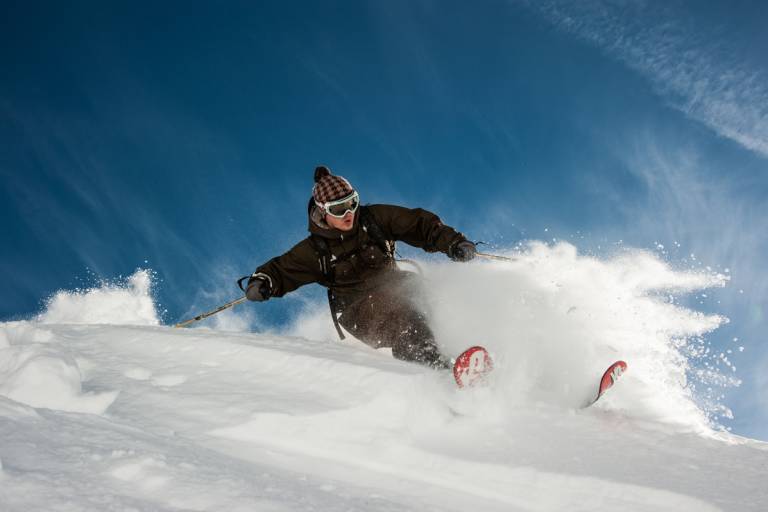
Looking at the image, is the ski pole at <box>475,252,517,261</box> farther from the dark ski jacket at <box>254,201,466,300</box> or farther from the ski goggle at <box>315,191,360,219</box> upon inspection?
the ski goggle at <box>315,191,360,219</box>

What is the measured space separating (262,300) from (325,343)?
3.49 feet

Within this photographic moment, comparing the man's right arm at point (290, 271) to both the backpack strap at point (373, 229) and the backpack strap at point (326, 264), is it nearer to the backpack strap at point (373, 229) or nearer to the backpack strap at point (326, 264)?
the backpack strap at point (326, 264)

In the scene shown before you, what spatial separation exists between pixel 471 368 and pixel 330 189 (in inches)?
123

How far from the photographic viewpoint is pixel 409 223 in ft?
20.9

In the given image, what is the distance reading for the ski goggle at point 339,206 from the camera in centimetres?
588

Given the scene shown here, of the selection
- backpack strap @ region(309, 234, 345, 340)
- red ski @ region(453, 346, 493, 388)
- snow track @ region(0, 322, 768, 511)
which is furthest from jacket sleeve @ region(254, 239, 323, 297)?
red ski @ region(453, 346, 493, 388)

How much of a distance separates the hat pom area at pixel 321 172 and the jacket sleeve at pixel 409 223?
0.73m

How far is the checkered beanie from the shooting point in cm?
593

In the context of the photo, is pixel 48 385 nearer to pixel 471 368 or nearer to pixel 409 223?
pixel 471 368

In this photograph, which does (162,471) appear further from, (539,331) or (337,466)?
(539,331)

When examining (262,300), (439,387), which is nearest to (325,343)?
(262,300)

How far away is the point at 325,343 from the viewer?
5766 millimetres

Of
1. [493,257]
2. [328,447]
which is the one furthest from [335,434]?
[493,257]

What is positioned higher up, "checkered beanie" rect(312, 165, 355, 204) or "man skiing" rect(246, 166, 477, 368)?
"checkered beanie" rect(312, 165, 355, 204)
